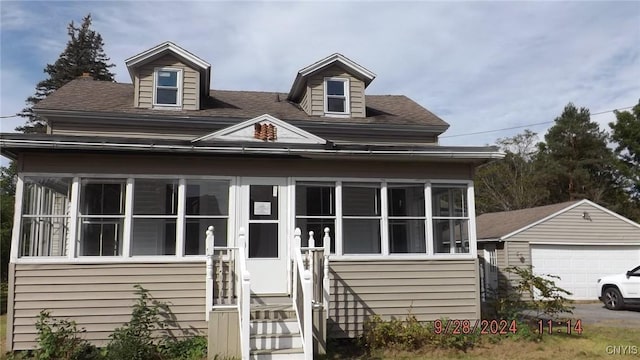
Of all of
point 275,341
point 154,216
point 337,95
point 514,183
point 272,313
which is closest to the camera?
point 275,341

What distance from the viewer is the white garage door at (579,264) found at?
17359 millimetres

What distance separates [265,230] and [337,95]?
4.93 metres

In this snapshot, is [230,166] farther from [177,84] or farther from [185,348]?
[177,84]

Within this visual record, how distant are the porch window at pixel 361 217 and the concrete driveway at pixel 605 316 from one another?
227 inches

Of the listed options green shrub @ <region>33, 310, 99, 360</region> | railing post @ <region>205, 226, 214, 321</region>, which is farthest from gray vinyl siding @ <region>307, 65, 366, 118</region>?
green shrub @ <region>33, 310, 99, 360</region>

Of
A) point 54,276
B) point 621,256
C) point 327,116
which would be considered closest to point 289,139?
point 327,116

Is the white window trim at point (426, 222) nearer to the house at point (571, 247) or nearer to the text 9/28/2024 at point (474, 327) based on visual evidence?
the text 9/28/2024 at point (474, 327)

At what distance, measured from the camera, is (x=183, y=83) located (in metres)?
11.5

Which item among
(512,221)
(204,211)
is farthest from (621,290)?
(204,211)

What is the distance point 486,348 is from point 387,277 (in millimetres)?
1975

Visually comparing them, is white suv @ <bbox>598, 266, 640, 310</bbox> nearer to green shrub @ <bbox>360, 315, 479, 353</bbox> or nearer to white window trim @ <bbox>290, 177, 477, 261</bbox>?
white window trim @ <bbox>290, 177, 477, 261</bbox>

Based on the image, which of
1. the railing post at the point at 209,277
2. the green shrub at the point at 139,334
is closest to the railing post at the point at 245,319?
the railing post at the point at 209,277

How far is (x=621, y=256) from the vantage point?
1802 centimetres

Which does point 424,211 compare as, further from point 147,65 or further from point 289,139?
point 147,65
